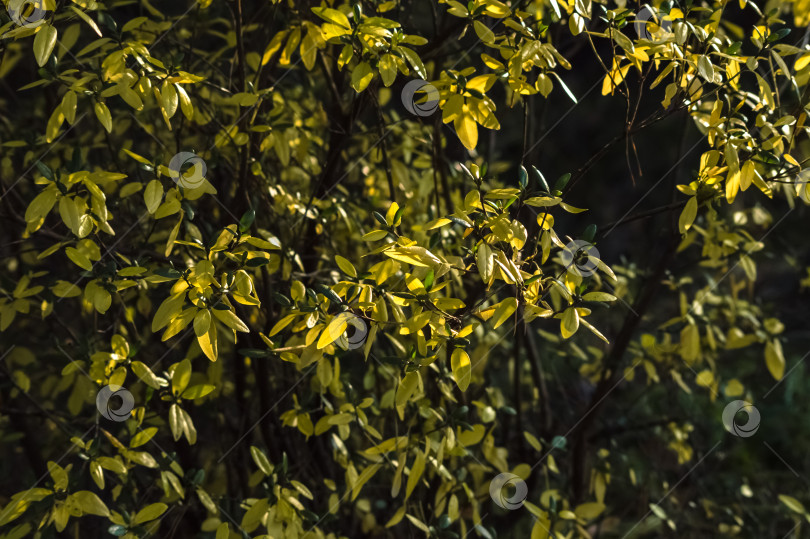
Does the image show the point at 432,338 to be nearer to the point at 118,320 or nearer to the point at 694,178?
the point at 694,178

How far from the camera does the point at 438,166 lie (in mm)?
2047

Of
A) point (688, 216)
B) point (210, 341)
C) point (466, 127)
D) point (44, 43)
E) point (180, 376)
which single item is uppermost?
point (44, 43)

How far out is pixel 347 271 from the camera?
1289 mm

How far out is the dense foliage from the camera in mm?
1309

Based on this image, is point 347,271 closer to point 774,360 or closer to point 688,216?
point 688,216

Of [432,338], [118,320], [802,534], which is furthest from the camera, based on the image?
[802,534]

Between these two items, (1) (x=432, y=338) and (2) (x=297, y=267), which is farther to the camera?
(2) (x=297, y=267)

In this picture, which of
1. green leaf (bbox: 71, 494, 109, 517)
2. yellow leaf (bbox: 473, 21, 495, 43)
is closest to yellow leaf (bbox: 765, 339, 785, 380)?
yellow leaf (bbox: 473, 21, 495, 43)

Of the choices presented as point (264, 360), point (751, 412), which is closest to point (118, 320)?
point (264, 360)

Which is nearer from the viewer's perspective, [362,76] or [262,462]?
[362,76]

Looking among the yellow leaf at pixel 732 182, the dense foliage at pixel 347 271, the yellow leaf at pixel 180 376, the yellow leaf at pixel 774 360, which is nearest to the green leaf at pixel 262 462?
the dense foliage at pixel 347 271

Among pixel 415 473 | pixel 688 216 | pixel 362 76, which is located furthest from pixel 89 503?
pixel 688 216

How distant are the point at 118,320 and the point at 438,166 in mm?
927

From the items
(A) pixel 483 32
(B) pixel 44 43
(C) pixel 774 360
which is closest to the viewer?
(B) pixel 44 43
